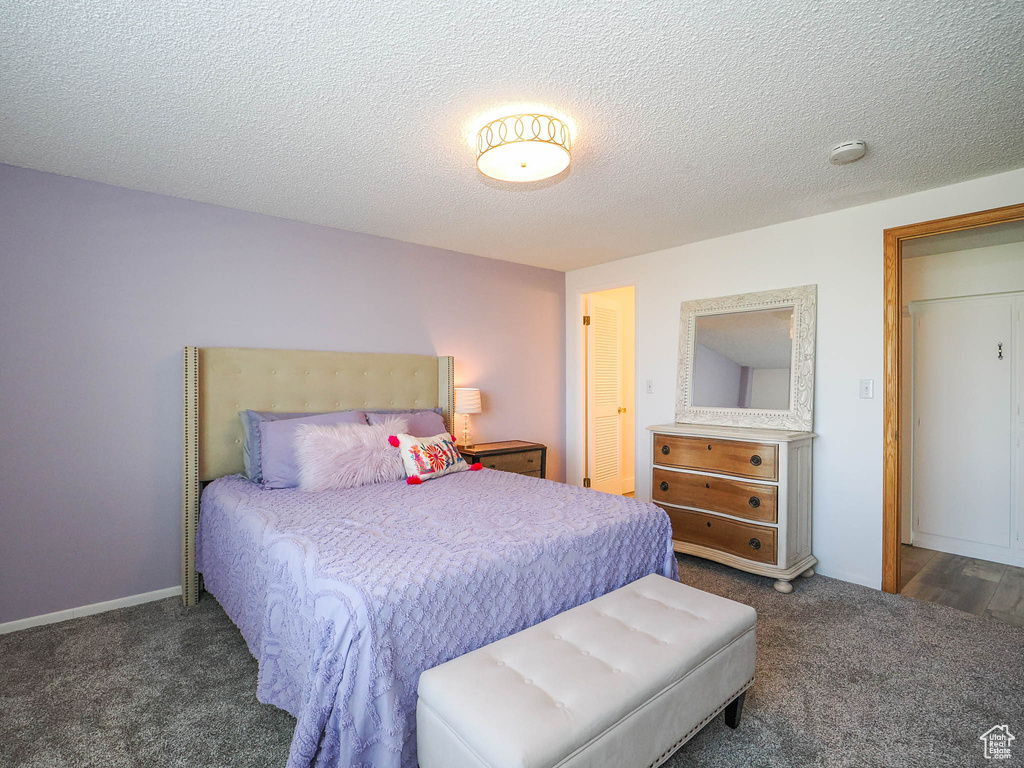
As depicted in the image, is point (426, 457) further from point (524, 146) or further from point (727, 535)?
point (727, 535)

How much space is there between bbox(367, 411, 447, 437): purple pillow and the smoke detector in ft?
8.60

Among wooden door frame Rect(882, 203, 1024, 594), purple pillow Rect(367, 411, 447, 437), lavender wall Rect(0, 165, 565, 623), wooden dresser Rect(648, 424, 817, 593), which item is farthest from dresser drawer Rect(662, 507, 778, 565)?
lavender wall Rect(0, 165, 565, 623)

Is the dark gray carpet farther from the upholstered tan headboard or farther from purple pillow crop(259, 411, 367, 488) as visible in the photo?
purple pillow crop(259, 411, 367, 488)

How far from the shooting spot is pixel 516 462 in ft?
13.0

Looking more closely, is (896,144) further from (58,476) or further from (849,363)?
(58,476)

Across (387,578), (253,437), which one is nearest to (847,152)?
(387,578)

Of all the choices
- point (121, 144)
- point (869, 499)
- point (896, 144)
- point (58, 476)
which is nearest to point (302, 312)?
point (121, 144)

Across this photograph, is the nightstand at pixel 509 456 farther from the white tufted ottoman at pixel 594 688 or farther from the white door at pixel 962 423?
the white door at pixel 962 423

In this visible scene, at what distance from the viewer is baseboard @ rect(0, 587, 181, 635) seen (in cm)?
250

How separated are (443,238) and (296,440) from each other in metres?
1.81

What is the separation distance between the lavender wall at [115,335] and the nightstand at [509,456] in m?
1.16

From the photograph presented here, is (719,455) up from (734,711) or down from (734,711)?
up

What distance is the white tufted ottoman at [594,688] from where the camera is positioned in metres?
1.20

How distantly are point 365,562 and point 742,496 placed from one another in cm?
244
